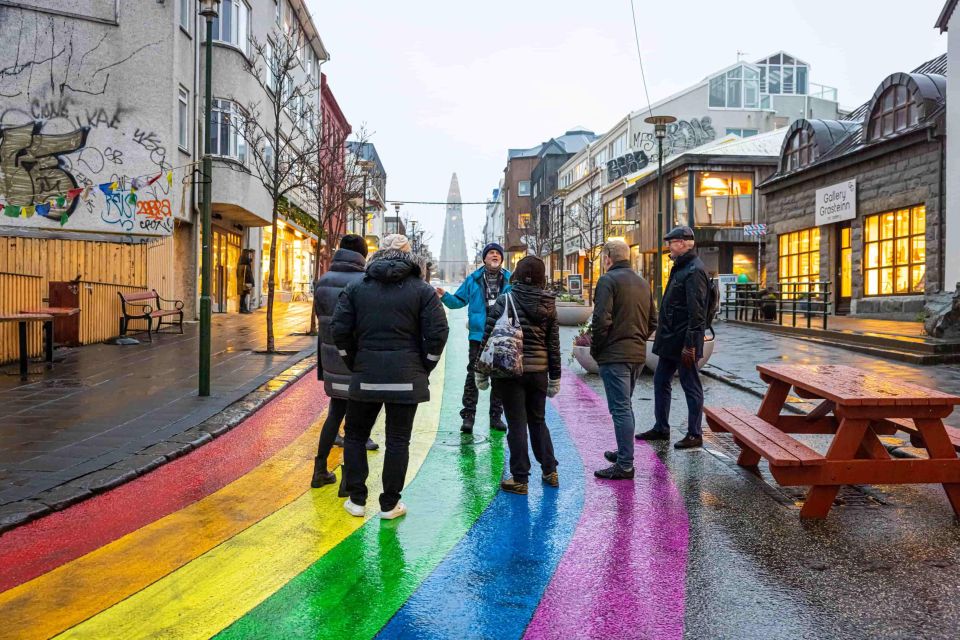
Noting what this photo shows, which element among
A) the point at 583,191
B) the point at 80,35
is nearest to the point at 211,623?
the point at 80,35

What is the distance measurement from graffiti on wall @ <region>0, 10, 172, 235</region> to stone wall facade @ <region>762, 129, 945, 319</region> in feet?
60.7

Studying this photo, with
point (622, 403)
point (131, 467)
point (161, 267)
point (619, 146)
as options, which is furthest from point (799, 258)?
point (619, 146)

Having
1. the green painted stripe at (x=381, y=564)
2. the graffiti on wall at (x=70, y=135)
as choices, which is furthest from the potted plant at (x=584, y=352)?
the graffiti on wall at (x=70, y=135)

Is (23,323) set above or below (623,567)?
above

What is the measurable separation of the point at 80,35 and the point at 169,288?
6.16 m

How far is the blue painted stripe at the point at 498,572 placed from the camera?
3527mm

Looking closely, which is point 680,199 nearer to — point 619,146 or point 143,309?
point 619,146

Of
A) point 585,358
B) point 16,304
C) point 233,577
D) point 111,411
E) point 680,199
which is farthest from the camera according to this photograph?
point 680,199

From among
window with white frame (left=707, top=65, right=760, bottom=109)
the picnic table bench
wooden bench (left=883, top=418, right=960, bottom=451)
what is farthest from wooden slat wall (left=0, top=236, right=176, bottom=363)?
window with white frame (left=707, top=65, right=760, bottom=109)

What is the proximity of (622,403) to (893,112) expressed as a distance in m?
18.5

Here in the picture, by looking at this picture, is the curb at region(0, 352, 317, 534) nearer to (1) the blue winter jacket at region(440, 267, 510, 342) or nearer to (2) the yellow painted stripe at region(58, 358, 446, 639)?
(2) the yellow painted stripe at region(58, 358, 446, 639)

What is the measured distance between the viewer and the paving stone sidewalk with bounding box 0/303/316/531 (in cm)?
573

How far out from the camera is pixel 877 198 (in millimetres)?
21125

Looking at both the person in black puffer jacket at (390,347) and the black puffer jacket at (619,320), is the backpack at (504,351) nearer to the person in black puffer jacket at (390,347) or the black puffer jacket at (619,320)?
the person in black puffer jacket at (390,347)
